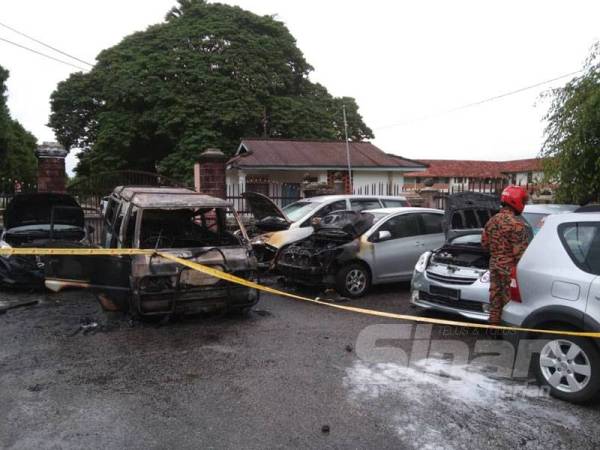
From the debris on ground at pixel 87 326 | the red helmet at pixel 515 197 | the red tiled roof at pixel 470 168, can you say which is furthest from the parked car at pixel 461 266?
the red tiled roof at pixel 470 168

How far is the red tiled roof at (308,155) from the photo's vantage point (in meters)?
20.6

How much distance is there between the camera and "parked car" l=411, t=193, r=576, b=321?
5785 mm

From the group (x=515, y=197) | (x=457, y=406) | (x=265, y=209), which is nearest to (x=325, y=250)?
(x=265, y=209)

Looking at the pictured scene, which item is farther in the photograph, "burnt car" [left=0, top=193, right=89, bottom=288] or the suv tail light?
"burnt car" [left=0, top=193, right=89, bottom=288]

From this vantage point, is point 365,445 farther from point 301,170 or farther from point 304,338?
point 301,170

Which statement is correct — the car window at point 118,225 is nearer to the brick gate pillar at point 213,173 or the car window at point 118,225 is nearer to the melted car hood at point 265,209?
the melted car hood at point 265,209

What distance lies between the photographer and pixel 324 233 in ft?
27.6

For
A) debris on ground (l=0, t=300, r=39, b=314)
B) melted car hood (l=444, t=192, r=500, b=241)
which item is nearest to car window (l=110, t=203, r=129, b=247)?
debris on ground (l=0, t=300, r=39, b=314)

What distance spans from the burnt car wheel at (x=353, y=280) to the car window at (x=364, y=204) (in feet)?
9.68

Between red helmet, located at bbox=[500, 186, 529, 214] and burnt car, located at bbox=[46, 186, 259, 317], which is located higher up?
red helmet, located at bbox=[500, 186, 529, 214]

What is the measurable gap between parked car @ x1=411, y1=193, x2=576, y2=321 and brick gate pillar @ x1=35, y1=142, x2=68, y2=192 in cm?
986

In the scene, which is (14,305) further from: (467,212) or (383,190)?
(383,190)

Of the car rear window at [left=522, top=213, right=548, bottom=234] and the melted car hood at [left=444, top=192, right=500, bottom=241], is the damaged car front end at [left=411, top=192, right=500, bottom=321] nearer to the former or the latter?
the melted car hood at [left=444, top=192, right=500, bottom=241]

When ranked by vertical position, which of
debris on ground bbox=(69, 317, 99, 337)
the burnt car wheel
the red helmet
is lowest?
debris on ground bbox=(69, 317, 99, 337)
